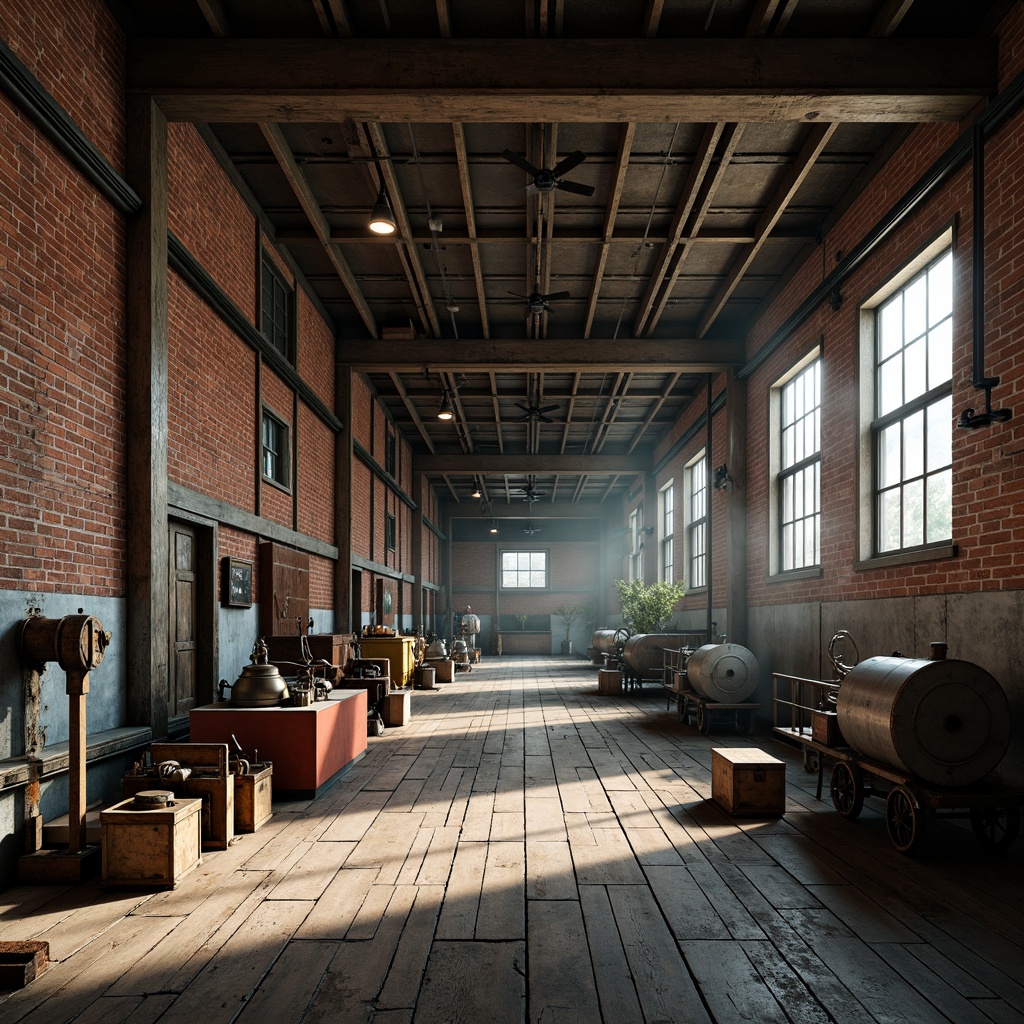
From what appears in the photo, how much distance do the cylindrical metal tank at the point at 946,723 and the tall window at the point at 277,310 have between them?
7.17 metres

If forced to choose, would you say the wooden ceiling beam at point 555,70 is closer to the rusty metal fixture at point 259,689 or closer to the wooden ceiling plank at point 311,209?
the wooden ceiling plank at point 311,209

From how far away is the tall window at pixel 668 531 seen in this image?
18.2 meters

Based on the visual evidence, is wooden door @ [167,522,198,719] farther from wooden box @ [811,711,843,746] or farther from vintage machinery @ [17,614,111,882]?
wooden box @ [811,711,843,746]

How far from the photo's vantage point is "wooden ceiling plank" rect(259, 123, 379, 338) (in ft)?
24.5

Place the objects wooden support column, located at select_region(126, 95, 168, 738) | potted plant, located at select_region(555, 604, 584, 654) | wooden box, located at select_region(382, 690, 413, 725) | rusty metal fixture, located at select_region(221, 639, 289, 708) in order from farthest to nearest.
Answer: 1. potted plant, located at select_region(555, 604, 584, 654)
2. wooden box, located at select_region(382, 690, 413, 725)
3. rusty metal fixture, located at select_region(221, 639, 289, 708)
4. wooden support column, located at select_region(126, 95, 168, 738)

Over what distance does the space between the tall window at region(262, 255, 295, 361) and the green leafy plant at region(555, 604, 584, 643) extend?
2000 centimetres

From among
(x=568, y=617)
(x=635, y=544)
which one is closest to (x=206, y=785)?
(x=635, y=544)

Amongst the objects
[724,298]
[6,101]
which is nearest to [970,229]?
[724,298]

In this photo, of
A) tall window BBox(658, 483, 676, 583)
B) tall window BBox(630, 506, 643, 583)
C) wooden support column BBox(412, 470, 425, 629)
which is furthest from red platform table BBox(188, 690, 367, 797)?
tall window BBox(630, 506, 643, 583)

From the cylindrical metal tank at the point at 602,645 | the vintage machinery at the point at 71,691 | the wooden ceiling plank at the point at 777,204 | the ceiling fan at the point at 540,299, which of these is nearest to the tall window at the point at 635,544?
the cylindrical metal tank at the point at 602,645

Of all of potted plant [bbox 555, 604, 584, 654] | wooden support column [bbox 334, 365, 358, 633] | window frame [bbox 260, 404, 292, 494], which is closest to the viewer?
window frame [bbox 260, 404, 292, 494]

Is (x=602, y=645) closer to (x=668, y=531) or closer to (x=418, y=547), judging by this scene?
(x=668, y=531)

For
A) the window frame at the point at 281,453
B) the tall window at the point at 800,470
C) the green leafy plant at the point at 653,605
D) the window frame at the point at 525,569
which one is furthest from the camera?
the window frame at the point at 525,569

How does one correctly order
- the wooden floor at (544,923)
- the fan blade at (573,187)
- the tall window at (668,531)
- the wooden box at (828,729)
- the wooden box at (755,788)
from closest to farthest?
the wooden floor at (544,923), the wooden box at (755,788), the wooden box at (828,729), the fan blade at (573,187), the tall window at (668,531)
